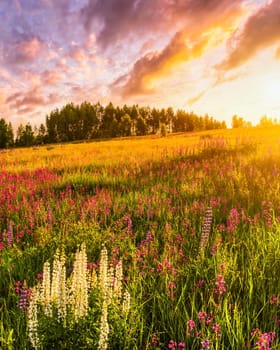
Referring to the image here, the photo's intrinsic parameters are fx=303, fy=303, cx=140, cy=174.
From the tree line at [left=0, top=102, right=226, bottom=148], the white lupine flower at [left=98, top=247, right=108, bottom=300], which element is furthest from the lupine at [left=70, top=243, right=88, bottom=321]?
the tree line at [left=0, top=102, right=226, bottom=148]

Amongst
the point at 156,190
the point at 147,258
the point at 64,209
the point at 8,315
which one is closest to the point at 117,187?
the point at 156,190

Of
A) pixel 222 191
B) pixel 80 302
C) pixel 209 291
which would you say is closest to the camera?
pixel 80 302

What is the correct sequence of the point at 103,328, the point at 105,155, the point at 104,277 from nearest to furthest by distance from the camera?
the point at 103,328 → the point at 104,277 → the point at 105,155

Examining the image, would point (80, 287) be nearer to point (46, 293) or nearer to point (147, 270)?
point (46, 293)

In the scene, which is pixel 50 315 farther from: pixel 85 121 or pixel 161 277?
pixel 85 121

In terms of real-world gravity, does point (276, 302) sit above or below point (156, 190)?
below

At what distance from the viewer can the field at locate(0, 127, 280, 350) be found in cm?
218

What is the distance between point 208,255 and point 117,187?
4212mm

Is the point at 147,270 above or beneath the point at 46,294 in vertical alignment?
beneath

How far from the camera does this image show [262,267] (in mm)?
3242

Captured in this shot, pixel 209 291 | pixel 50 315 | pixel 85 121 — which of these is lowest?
pixel 209 291

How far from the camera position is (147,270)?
128 inches

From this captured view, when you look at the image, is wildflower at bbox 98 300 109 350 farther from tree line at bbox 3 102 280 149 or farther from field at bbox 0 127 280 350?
tree line at bbox 3 102 280 149

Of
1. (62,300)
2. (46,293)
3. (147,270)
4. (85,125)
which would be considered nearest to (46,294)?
(46,293)
